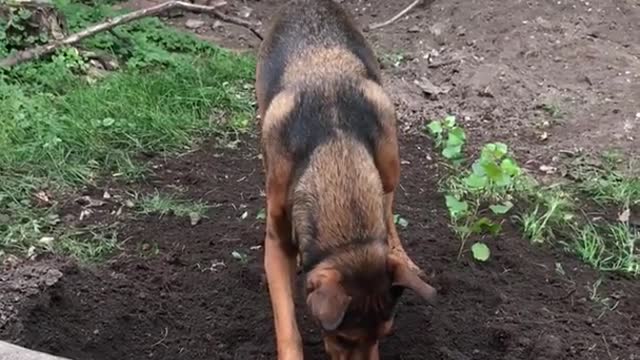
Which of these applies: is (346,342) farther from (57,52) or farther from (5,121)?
(57,52)

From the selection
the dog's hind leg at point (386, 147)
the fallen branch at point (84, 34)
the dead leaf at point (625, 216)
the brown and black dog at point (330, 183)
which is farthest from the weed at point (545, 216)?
the fallen branch at point (84, 34)

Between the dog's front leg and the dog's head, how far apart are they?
556mm

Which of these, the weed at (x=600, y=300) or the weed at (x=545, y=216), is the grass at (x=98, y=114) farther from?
the weed at (x=600, y=300)

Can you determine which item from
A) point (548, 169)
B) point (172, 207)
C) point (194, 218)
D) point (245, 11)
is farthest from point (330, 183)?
point (245, 11)

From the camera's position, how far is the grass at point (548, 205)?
19.6 ft

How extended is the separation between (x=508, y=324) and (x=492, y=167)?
87 cm

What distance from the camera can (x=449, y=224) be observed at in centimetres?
634

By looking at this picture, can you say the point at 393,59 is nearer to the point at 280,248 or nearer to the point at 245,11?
the point at 245,11

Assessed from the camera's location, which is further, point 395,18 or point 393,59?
point 395,18

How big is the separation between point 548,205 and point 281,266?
1.99 meters

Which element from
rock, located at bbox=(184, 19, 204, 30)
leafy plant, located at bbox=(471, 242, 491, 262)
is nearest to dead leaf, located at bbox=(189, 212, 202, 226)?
leafy plant, located at bbox=(471, 242, 491, 262)

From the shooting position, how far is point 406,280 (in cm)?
434

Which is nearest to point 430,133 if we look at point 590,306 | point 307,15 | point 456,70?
point 456,70

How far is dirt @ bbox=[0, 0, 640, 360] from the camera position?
532 centimetres
